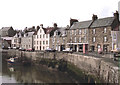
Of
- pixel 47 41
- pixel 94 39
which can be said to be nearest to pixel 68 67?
pixel 94 39

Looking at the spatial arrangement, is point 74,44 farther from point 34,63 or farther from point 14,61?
point 14,61

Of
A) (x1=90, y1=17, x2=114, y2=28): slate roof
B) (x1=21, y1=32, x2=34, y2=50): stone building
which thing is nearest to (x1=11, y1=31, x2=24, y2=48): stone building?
(x1=21, y1=32, x2=34, y2=50): stone building

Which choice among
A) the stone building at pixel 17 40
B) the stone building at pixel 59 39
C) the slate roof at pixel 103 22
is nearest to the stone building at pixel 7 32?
the stone building at pixel 17 40

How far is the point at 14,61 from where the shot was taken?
38375 mm

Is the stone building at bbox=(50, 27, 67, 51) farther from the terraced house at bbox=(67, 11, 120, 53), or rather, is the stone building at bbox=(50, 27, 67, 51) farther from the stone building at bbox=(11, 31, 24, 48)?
the stone building at bbox=(11, 31, 24, 48)

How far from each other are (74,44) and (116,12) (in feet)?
39.2

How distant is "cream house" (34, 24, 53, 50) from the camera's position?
4675cm

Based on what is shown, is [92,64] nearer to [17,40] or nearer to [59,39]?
[59,39]

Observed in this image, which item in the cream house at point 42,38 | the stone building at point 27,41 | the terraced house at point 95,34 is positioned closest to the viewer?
the terraced house at point 95,34

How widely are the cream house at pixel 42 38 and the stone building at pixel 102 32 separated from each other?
14.8m

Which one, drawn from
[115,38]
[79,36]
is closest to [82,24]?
[79,36]

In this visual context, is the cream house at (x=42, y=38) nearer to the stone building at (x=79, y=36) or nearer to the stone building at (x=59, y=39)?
the stone building at (x=59, y=39)

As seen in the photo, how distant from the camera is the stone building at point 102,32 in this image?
31459mm

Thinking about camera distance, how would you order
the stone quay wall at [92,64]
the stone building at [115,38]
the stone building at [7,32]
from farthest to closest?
the stone building at [7,32] < the stone building at [115,38] < the stone quay wall at [92,64]
